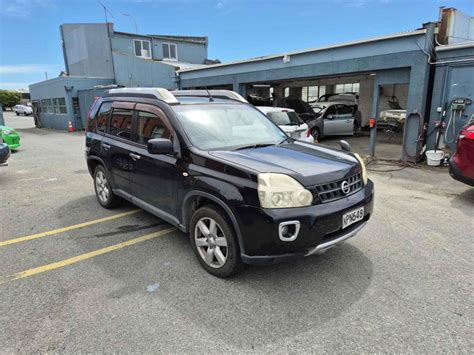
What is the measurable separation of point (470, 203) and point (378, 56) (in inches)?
218

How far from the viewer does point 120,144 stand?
455cm

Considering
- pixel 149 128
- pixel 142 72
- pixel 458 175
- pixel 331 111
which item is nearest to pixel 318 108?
pixel 331 111

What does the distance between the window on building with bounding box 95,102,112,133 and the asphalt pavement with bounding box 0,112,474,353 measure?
140cm

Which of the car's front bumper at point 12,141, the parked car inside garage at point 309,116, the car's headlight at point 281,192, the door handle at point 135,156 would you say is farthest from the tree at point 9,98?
the car's headlight at point 281,192

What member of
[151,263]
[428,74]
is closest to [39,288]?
[151,263]

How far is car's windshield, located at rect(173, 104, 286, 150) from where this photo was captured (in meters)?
3.58

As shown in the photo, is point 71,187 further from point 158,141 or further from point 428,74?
point 428,74

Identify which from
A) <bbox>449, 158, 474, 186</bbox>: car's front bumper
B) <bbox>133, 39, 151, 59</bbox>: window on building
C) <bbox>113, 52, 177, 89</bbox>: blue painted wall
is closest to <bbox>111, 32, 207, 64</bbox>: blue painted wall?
<bbox>133, 39, 151, 59</bbox>: window on building

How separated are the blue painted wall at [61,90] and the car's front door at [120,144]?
20609mm

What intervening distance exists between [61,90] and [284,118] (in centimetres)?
1958

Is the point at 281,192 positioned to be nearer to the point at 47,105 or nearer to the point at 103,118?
the point at 103,118

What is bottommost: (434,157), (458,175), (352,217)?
(434,157)

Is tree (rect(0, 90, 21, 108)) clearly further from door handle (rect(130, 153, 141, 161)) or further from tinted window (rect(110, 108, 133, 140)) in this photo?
door handle (rect(130, 153, 141, 161))

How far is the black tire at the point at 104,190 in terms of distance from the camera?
5.09m
